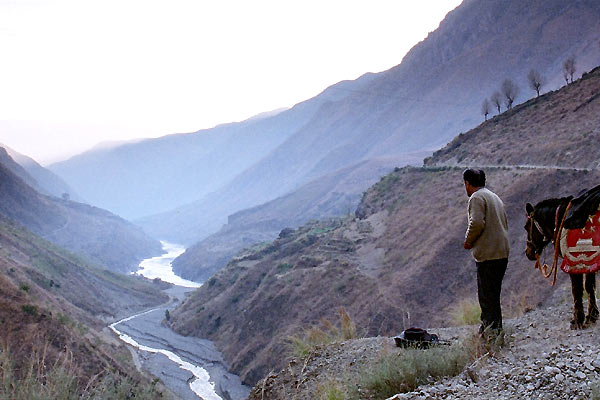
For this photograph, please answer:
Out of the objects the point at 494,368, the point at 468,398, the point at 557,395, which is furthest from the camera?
the point at 494,368

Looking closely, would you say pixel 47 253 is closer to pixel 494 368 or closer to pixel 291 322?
pixel 291 322

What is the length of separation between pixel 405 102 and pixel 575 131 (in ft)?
330

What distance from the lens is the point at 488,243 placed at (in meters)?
6.65

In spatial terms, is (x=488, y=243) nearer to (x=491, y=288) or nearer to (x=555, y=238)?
(x=491, y=288)

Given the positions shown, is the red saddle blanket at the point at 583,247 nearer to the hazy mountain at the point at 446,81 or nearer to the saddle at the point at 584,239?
the saddle at the point at 584,239

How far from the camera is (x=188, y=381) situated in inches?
1395

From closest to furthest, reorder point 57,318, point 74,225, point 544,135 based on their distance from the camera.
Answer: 1. point 57,318
2. point 544,135
3. point 74,225

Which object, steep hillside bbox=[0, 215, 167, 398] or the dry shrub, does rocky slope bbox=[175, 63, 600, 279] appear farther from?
steep hillside bbox=[0, 215, 167, 398]

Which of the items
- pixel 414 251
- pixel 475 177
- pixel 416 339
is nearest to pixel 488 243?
pixel 475 177

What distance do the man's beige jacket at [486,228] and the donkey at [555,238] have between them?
71cm

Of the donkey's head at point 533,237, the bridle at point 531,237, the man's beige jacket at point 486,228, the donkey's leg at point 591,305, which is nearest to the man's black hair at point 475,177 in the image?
the man's beige jacket at point 486,228

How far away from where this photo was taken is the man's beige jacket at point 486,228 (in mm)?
6633

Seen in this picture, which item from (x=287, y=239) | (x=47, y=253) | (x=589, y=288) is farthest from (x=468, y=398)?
(x=47, y=253)

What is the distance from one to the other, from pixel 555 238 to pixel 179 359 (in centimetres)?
3809
